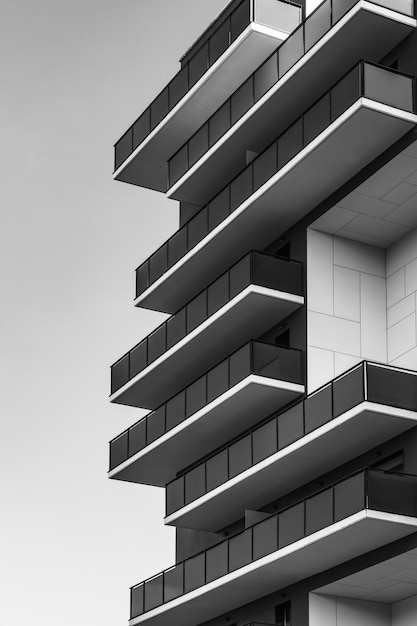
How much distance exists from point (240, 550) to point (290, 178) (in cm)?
1158

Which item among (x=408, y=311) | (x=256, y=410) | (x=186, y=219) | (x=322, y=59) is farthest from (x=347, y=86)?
(x=186, y=219)

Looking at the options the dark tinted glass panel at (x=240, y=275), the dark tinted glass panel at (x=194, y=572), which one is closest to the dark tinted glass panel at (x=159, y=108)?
the dark tinted glass panel at (x=240, y=275)

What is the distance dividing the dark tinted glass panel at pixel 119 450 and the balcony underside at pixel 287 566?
21.0 feet

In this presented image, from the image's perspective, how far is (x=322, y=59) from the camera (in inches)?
1575

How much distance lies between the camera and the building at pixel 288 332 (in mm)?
36906

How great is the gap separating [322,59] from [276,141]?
305 centimetres

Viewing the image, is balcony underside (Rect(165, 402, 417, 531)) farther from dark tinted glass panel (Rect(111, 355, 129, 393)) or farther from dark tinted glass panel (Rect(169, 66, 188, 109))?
dark tinted glass panel (Rect(169, 66, 188, 109))

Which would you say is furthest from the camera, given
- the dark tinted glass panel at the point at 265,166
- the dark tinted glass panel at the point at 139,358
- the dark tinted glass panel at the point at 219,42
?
the dark tinted glass panel at the point at 139,358

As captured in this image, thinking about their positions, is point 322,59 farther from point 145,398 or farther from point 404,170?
point 145,398

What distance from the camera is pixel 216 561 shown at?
4162cm

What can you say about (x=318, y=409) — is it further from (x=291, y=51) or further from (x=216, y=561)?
(x=291, y=51)

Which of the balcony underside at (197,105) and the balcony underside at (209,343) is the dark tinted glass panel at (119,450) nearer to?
the balcony underside at (209,343)

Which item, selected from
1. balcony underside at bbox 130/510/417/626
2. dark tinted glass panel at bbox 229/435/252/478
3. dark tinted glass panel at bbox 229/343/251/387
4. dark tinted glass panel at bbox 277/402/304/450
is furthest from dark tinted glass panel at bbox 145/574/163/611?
dark tinted glass panel at bbox 277/402/304/450

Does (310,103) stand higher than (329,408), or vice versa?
A: (310,103)
